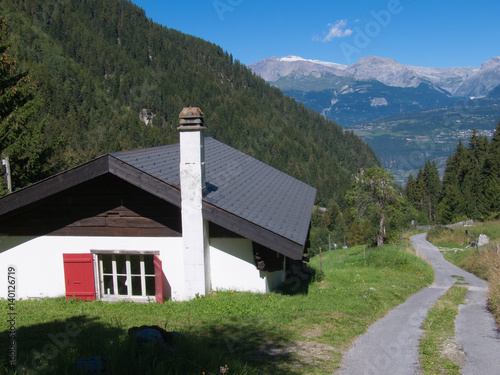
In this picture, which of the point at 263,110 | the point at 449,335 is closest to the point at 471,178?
the point at 449,335

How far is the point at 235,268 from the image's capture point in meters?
9.55

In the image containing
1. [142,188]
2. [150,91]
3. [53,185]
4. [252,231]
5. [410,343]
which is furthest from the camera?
[150,91]

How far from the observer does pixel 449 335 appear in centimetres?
827

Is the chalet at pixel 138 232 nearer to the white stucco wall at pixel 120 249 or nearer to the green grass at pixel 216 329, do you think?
the white stucco wall at pixel 120 249

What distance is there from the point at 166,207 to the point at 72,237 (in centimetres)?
246

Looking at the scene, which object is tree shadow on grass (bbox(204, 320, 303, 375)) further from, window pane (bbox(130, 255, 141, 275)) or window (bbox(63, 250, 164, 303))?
window pane (bbox(130, 255, 141, 275))

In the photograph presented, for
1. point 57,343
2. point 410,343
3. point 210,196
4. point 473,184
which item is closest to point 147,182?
point 210,196

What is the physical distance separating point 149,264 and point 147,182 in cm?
219

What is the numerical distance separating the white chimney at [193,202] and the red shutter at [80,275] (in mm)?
2351

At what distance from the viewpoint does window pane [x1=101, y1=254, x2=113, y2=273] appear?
9922 mm

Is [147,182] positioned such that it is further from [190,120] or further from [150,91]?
[150,91]

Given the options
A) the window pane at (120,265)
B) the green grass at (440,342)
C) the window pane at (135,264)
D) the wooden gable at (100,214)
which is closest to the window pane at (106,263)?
the window pane at (120,265)

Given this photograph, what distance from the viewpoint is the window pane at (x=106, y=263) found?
992 centimetres

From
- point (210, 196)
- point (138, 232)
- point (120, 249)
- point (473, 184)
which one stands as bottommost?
point (120, 249)
